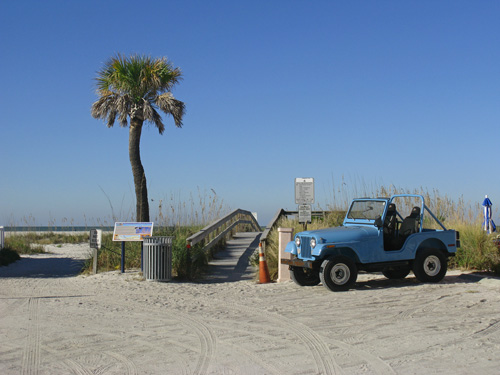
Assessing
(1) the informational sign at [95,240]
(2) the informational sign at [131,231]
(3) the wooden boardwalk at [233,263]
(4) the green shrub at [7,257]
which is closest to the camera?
(2) the informational sign at [131,231]

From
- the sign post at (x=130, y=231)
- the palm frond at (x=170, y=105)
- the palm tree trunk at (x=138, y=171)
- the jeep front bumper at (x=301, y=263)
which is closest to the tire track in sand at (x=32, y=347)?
the sign post at (x=130, y=231)

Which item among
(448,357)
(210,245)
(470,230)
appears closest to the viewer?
(448,357)

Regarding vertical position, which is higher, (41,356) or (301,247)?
(301,247)

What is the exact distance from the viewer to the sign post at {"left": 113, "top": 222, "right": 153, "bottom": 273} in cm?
1326

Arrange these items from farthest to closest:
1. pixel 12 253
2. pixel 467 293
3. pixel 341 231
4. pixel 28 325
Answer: pixel 12 253
pixel 341 231
pixel 467 293
pixel 28 325

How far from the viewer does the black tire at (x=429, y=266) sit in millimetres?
11195

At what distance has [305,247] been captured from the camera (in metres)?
11.0

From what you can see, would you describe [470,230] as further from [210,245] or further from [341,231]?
[210,245]

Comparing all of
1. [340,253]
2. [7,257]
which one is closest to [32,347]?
[340,253]

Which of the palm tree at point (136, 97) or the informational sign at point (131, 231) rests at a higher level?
the palm tree at point (136, 97)

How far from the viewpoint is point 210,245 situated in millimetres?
16031

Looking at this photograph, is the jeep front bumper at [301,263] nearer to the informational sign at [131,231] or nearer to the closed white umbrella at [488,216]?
the informational sign at [131,231]

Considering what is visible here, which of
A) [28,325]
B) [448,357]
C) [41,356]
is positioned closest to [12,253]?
[28,325]

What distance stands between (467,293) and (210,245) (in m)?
7.84
